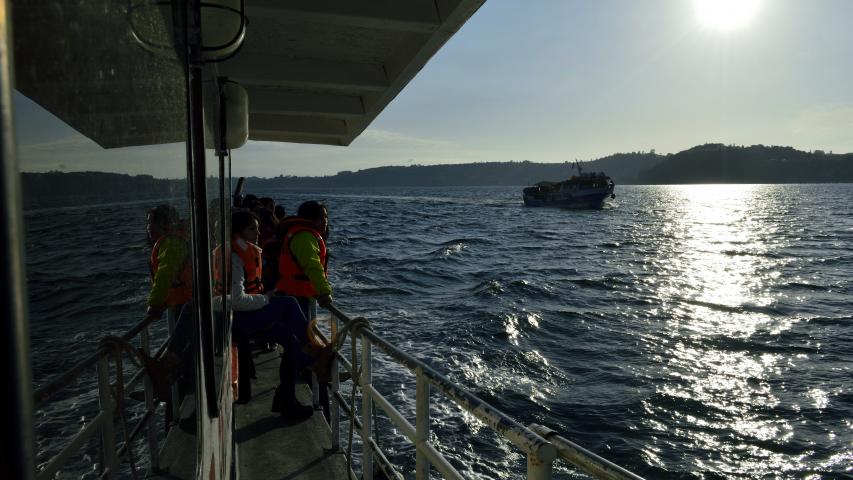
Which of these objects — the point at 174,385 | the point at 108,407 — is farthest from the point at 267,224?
the point at 108,407

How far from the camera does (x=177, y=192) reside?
1.28m

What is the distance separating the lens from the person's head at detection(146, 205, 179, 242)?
1.01 meters

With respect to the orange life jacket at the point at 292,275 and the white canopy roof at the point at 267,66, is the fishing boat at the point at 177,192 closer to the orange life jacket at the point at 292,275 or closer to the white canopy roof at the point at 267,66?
the white canopy roof at the point at 267,66

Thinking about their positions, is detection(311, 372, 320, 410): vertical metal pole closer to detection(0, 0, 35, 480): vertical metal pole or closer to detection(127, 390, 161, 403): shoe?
detection(127, 390, 161, 403): shoe

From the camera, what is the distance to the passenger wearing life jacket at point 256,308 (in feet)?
12.1

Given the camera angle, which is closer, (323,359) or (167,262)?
(167,262)

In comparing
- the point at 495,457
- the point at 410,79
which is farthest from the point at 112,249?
the point at 495,457

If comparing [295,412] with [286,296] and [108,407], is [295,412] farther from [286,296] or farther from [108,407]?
[108,407]

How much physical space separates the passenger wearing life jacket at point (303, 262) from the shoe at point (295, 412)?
827 mm

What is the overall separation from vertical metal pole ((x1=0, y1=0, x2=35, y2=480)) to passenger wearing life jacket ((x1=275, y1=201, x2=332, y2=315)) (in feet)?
12.2

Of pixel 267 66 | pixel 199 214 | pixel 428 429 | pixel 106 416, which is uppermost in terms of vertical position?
pixel 267 66

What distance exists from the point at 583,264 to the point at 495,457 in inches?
819

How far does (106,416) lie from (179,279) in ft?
1.35

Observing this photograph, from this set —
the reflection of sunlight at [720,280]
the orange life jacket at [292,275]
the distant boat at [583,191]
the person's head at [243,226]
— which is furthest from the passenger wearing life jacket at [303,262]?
the distant boat at [583,191]
